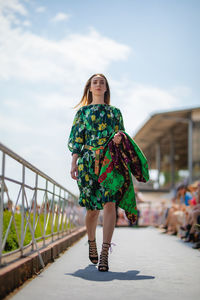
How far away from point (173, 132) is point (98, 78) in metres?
31.1

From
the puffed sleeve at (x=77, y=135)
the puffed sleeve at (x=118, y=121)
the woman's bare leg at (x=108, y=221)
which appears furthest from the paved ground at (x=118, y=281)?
the puffed sleeve at (x=118, y=121)

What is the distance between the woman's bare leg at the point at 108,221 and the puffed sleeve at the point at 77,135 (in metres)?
0.67

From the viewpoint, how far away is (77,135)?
16.5ft

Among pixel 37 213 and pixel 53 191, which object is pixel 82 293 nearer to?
pixel 37 213

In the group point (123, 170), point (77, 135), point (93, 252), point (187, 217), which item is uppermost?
point (77, 135)

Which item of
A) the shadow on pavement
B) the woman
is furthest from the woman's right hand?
the shadow on pavement

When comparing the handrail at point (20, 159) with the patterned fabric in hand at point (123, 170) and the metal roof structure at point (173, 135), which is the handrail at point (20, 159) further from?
the metal roof structure at point (173, 135)

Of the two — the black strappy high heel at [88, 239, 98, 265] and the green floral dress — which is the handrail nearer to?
the green floral dress

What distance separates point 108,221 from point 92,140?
2.67 ft

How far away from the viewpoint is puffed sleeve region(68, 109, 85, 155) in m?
Result: 5.03

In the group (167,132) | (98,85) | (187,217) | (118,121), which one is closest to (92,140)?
(118,121)

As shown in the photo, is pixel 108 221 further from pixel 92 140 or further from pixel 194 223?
pixel 194 223

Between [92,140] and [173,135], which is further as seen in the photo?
[173,135]

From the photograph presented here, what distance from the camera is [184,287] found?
3732 millimetres
